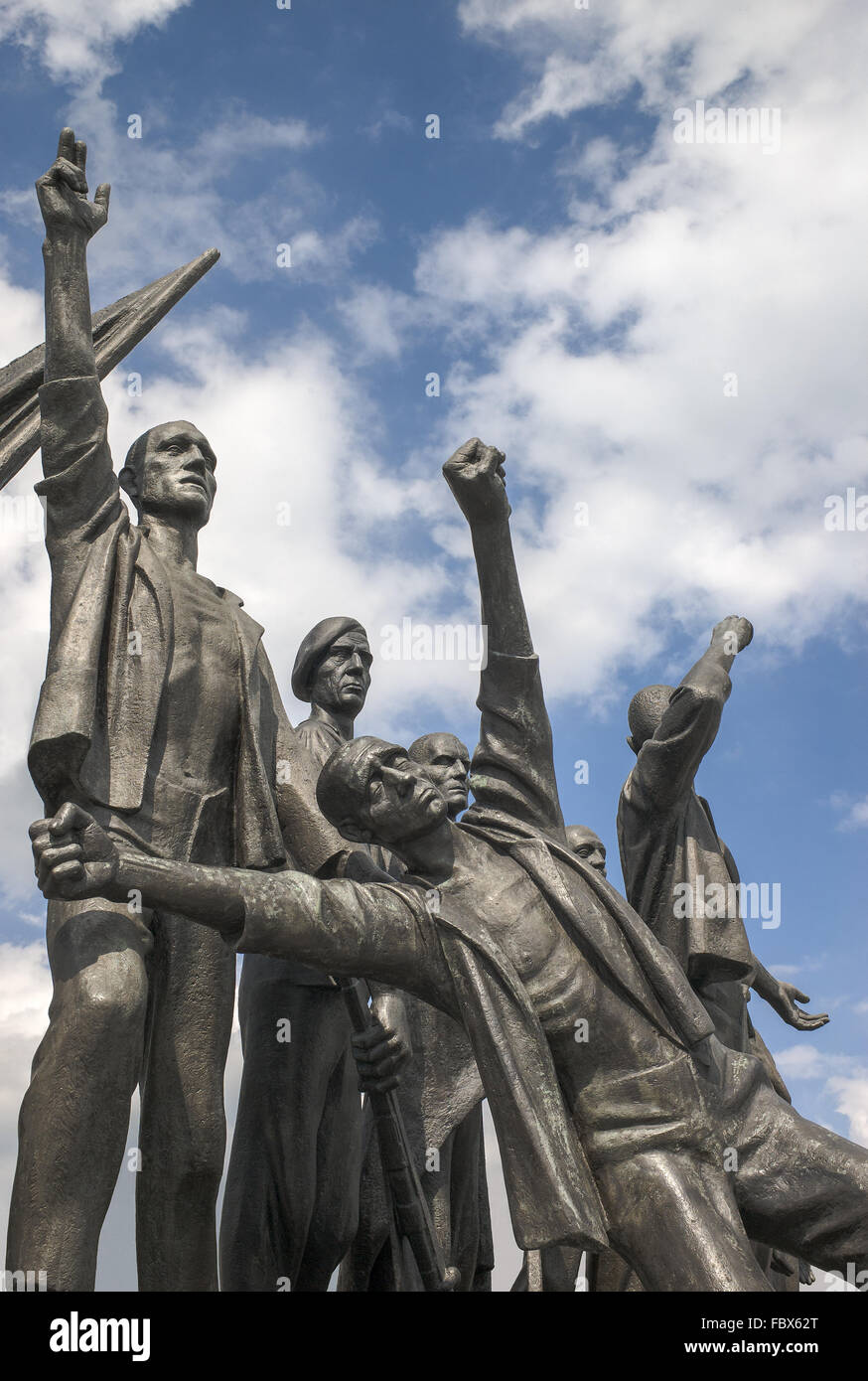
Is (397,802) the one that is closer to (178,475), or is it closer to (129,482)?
(178,475)

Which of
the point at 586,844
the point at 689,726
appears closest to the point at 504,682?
the point at 689,726

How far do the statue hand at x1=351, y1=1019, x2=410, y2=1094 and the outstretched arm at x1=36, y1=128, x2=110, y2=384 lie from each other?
311 cm

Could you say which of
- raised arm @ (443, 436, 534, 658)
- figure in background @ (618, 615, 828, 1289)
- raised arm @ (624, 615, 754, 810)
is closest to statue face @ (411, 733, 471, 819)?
figure in background @ (618, 615, 828, 1289)

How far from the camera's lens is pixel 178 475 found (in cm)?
716

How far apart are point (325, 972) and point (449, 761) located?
4.01 meters

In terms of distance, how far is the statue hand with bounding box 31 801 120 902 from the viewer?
5.11 meters

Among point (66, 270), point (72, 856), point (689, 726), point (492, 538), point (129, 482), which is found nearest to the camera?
point (72, 856)

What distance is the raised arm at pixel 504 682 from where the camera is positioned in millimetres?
6879

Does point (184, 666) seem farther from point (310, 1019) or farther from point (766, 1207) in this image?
point (766, 1207)

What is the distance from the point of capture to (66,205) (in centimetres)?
646

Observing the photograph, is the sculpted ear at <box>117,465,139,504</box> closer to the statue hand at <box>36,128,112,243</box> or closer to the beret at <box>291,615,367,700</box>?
the statue hand at <box>36,128,112,243</box>

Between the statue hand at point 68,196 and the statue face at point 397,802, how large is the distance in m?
2.61

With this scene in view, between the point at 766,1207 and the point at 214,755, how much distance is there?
288cm
